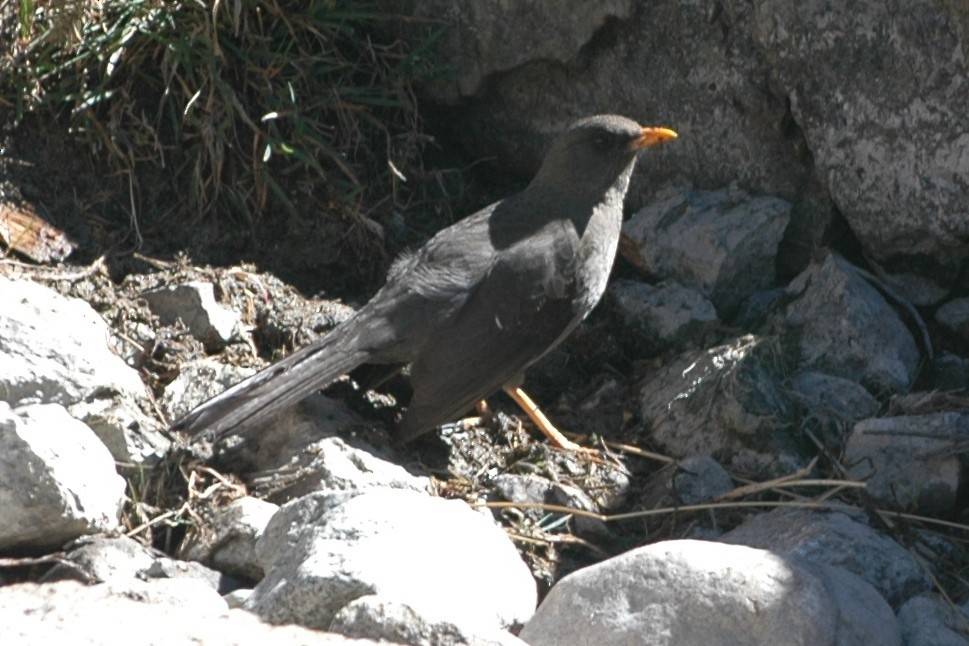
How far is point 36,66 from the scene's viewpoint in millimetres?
7070

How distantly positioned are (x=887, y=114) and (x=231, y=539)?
3466 mm

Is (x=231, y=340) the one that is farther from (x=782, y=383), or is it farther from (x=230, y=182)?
(x=782, y=383)

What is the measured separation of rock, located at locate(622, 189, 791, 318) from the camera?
7.02m

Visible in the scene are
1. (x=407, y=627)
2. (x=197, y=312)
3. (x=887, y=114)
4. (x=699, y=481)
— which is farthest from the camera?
(x=887, y=114)

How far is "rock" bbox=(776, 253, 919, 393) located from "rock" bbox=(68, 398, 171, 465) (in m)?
2.79

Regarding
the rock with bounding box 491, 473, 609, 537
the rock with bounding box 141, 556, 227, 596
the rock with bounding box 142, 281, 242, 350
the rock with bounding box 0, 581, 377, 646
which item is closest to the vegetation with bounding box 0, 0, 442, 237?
the rock with bounding box 142, 281, 242, 350

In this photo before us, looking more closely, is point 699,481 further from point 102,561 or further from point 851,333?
point 102,561

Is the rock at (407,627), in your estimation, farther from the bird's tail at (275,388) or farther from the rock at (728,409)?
the rock at (728,409)

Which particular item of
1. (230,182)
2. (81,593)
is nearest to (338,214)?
(230,182)

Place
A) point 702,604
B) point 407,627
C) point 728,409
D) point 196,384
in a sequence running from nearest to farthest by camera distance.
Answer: point 407,627 < point 702,604 < point 196,384 < point 728,409

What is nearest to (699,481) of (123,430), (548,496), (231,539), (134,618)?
(548,496)

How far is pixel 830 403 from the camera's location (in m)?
6.33

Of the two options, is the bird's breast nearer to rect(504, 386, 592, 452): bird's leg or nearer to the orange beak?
the orange beak

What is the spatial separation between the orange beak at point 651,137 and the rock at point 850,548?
205 centimetres
